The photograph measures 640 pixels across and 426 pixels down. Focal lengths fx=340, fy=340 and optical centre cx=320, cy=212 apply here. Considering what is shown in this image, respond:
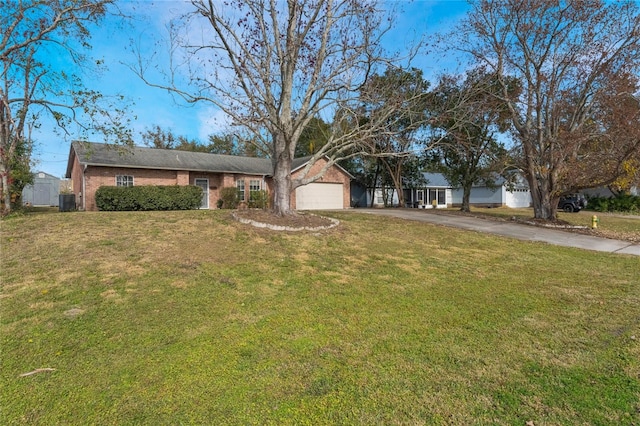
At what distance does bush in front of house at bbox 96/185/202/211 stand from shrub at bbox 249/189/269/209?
3.62m

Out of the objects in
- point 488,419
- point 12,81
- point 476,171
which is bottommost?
point 488,419

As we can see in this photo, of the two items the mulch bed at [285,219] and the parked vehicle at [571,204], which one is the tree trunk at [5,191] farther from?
the parked vehicle at [571,204]

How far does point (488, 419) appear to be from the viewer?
8.19 feet

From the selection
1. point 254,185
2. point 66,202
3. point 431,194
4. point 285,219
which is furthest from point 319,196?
point 431,194

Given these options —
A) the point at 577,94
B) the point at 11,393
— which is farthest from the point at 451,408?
the point at 577,94

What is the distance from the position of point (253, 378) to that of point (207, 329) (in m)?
1.23

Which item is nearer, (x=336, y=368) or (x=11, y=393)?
(x=11, y=393)

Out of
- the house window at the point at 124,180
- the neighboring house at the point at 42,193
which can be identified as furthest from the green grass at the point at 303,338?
the neighboring house at the point at 42,193

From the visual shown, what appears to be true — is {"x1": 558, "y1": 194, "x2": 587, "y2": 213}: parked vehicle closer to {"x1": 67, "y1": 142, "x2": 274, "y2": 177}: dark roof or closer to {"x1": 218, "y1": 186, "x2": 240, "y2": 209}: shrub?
{"x1": 67, "y1": 142, "x2": 274, "y2": 177}: dark roof

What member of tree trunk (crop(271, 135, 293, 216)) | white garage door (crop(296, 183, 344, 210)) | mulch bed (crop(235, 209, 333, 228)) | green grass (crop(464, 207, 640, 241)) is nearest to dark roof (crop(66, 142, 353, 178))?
white garage door (crop(296, 183, 344, 210))

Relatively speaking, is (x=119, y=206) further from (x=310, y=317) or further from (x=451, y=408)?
(x=451, y=408)

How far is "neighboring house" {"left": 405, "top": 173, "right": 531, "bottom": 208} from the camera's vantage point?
36.2 m

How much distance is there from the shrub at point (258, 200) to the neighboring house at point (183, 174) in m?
1.65

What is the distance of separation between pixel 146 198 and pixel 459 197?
33885 mm
